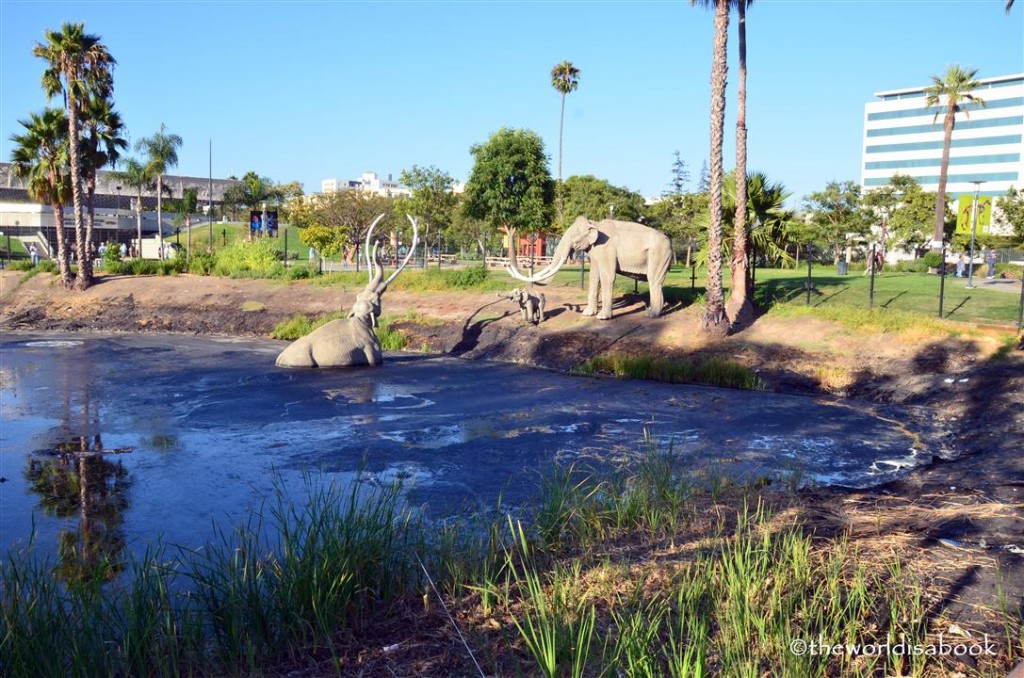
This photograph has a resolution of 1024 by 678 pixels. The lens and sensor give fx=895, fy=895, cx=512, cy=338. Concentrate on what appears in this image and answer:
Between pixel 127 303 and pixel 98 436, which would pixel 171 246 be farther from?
pixel 98 436

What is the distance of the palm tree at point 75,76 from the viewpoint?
30344 millimetres

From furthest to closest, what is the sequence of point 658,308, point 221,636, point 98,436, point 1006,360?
point 658,308
point 1006,360
point 98,436
point 221,636

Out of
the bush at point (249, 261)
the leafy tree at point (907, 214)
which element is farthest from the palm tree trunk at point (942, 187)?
the bush at point (249, 261)

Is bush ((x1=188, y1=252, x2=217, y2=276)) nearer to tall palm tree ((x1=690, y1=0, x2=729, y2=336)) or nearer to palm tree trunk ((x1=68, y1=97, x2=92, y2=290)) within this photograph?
palm tree trunk ((x1=68, y1=97, x2=92, y2=290))

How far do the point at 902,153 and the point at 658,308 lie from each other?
9398 cm

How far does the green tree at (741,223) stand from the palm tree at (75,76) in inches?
861

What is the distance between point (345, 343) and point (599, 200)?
132ft

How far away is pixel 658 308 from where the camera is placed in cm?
2042

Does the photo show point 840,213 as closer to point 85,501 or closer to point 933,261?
point 933,261

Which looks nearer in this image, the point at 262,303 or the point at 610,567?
the point at 610,567

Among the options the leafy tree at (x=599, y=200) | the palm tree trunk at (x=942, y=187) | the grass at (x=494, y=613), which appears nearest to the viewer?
the grass at (x=494, y=613)

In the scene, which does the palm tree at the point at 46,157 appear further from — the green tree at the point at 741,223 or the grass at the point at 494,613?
the grass at the point at 494,613

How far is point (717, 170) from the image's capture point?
61.5 feet

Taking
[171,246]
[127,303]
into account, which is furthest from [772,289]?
[171,246]
